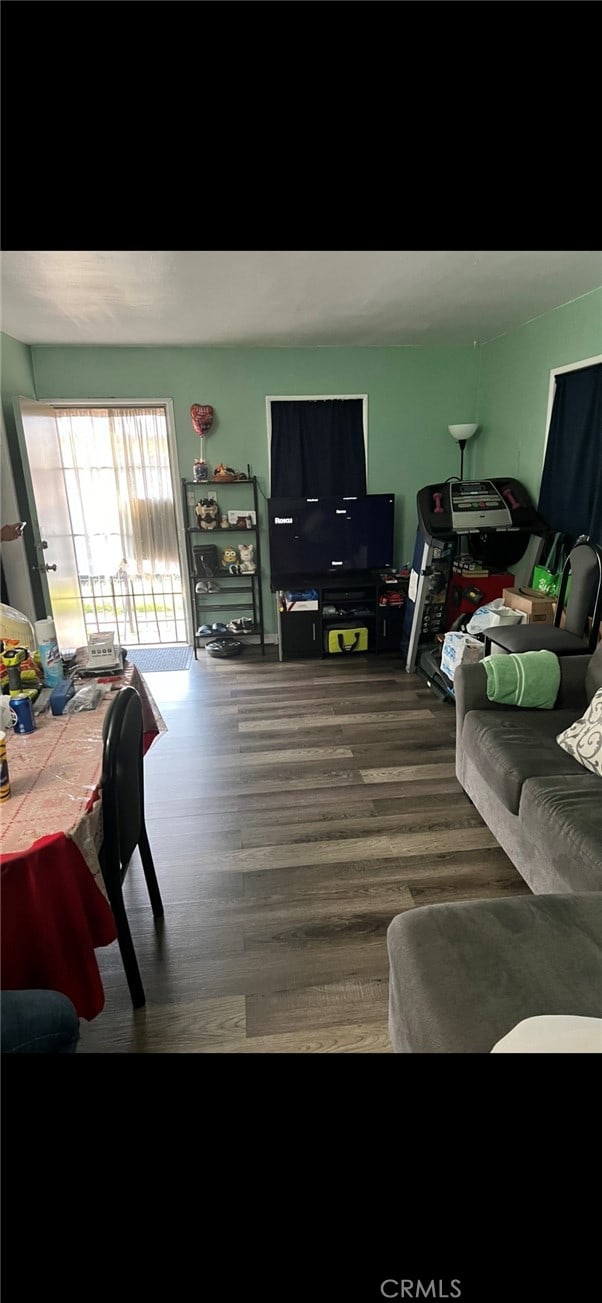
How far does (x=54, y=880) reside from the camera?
3.76ft

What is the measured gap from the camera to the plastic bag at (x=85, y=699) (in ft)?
5.89

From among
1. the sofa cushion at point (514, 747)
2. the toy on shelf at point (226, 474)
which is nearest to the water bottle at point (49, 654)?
the sofa cushion at point (514, 747)

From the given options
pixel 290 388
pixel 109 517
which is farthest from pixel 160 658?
pixel 290 388

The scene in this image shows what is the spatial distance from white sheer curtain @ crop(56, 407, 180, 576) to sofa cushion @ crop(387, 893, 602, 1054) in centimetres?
389

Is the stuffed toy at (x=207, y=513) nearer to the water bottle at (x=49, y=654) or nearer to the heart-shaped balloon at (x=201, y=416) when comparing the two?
the heart-shaped balloon at (x=201, y=416)

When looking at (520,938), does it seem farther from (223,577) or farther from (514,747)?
(223,577)

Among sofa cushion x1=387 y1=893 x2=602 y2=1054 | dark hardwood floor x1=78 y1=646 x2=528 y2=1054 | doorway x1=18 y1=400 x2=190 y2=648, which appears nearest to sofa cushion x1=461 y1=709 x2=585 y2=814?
dark hardwood floor x1=78 y1=646 x2=528 y2=1054

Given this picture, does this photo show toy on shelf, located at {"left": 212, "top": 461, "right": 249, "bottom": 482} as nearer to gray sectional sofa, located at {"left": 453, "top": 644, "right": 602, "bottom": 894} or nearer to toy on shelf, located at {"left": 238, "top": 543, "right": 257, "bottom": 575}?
toy on shelf, located at {"left": 238, "top": 543, "right": 257, "bottom": 575}

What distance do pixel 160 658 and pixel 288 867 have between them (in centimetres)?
276

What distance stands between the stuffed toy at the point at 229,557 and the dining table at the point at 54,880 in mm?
3263

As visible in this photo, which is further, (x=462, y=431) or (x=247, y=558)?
(x=247, y=558)

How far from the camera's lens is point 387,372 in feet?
14.5

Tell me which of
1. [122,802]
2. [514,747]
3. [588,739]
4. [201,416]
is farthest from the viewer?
[201,416]
